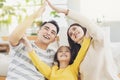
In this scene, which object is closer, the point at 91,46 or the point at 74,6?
the point at 91,46

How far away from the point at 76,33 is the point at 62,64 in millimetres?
169

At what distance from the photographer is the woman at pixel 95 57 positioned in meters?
0.96

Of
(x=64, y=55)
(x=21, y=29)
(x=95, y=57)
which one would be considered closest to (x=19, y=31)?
(x=21, y=29)

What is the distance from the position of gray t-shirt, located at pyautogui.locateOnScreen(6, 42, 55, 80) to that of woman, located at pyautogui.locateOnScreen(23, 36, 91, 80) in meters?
0.02

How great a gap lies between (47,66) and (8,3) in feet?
1.46

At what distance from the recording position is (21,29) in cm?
102

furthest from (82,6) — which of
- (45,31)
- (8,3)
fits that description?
(8,3)

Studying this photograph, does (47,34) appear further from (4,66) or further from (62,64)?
(4,66)

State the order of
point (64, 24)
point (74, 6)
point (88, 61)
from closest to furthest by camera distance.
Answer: point (88, 61), point (64, 24), point (74, 6)

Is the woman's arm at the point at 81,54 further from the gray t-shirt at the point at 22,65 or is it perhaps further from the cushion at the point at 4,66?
the cushion at the point at 4,66

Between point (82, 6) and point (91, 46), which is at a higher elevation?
point (82, 6)

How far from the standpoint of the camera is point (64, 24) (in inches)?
42.6

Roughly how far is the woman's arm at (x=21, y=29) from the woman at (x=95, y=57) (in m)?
0.20

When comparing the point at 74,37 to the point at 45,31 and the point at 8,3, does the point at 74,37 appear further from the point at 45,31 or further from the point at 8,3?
the point at 8,3
